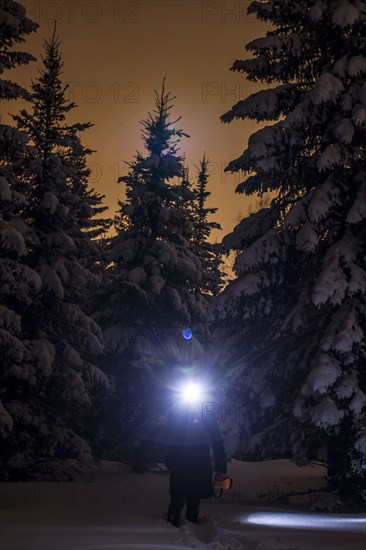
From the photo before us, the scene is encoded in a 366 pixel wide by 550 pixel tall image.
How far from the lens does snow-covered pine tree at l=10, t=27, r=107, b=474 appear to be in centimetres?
1777

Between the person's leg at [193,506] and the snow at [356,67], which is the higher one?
the snow at [356,67]

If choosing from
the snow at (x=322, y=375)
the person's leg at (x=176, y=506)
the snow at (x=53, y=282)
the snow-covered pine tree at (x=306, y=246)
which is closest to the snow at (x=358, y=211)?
the snow-covered pine tree at (x=306, y=246)

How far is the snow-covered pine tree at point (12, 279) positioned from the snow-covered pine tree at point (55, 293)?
1.69ft

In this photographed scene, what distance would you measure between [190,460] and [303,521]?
1.85 meters

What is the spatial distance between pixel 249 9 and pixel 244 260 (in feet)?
19.1

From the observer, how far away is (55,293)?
18.0 metres

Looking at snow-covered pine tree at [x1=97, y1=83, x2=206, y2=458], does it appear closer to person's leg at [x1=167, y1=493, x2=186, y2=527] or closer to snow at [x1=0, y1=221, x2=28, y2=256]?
snow at [x1=0, y1=221, x2=28, y2=256]

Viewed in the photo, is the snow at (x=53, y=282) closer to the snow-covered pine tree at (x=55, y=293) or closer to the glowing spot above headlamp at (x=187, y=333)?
the snow-covered pine tree at (x=55, y=293)

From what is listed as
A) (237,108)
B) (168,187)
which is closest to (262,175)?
(237,108)

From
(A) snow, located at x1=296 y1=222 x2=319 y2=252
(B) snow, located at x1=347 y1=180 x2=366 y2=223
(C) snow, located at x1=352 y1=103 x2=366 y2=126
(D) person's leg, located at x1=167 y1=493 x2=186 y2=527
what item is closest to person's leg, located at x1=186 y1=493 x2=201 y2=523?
(D) person's leg, located at x1=167 y1=493 x2=186 y2=527

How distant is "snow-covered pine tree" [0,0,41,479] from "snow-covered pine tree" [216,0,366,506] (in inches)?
198

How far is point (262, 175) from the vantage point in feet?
47.5

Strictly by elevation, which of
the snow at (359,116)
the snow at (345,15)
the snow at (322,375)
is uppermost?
the snow at (345,15)

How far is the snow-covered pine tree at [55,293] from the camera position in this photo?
17766mm
